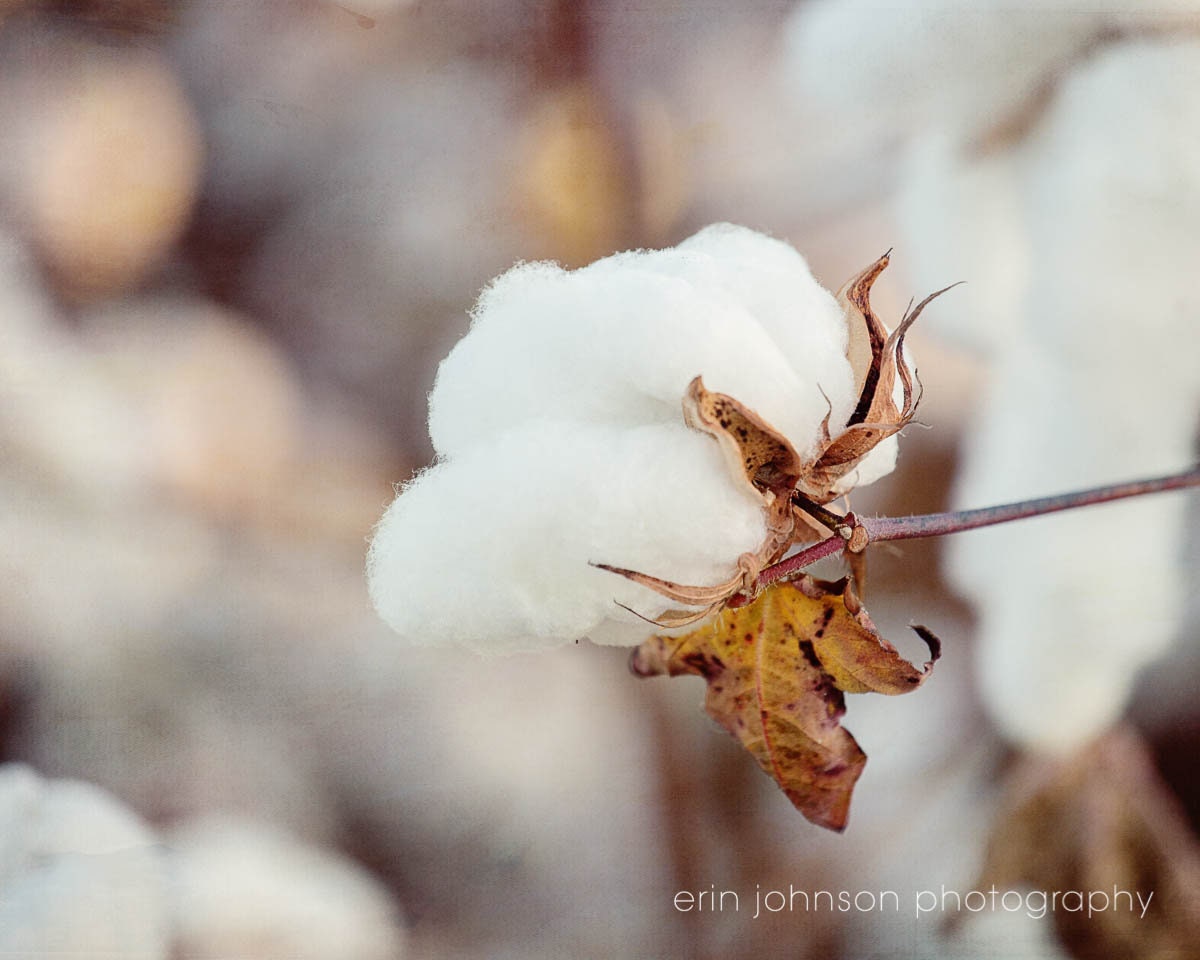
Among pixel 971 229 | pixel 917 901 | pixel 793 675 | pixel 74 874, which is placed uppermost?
pixel 971 229

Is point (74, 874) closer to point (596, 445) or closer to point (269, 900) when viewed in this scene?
point (269, 900)

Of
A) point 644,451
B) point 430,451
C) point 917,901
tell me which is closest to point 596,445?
point 644,451

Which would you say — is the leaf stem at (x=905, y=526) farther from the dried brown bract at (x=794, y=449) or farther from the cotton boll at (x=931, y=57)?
the cotton boll at (x=931, y=57)

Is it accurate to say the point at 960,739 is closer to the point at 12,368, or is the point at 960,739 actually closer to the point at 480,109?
the point at 480,109

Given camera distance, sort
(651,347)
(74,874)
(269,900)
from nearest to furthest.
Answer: (651,347), (74,874), (269,900)

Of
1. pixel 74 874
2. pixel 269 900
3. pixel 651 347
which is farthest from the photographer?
pixel 269 900

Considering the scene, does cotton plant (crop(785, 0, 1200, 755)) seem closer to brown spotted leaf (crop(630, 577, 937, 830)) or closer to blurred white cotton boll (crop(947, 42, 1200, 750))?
blurred white cotton boll (crop(947, 42, 1200, 750))

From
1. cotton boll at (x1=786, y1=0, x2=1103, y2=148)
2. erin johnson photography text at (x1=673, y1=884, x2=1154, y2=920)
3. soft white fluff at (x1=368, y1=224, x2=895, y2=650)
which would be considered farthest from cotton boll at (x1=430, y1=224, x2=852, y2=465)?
erin johnson photography text at (x1=673, y1=884, x2=1154, y2=920)

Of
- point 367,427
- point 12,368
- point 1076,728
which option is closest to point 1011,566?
point 1076,728
